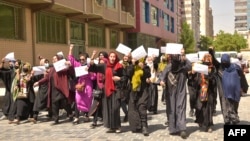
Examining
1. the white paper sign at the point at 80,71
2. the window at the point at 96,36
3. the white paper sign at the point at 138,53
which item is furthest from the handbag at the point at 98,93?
the window at the point at 96,36

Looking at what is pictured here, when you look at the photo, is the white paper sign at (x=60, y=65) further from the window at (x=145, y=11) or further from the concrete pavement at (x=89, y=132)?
the window at (x=145, y=11)

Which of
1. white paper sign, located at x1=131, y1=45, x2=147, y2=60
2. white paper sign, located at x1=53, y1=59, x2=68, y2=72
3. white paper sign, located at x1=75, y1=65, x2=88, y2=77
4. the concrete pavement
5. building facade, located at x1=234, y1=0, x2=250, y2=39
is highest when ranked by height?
building facade, located at x1=234, y1=0, x2=250, y2=39

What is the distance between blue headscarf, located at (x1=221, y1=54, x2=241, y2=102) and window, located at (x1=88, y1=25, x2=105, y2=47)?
763 inches

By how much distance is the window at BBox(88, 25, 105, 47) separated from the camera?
27.7 metres

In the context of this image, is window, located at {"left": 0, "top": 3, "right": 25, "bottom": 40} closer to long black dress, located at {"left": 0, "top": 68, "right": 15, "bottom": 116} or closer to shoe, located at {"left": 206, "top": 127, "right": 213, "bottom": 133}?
long black dress, located at {"left": 0, "top": 68, "right": 15, "bottom": 116}

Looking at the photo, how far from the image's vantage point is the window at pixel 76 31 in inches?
963

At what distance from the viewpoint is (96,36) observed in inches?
1132

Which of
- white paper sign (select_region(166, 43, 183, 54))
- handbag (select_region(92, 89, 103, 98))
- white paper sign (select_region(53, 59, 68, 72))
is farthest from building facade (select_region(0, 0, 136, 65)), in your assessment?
white paper sign (select_region(166, 43, 183, 54))

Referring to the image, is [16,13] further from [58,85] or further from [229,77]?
[229,77]

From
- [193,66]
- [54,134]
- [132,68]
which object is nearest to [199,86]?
[193,66]

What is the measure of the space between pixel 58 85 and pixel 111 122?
6.78 ft

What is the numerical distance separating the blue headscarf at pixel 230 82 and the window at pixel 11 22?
1133cm

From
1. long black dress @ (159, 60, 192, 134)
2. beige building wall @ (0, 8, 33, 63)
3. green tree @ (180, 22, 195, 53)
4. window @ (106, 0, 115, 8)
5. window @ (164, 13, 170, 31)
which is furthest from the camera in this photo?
green tree @ (180, 22, 195, 53)

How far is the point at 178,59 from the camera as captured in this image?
805 cm
